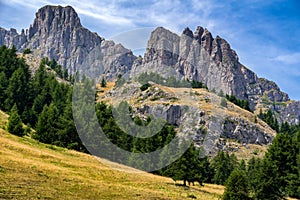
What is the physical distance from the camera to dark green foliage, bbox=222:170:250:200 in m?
40.5

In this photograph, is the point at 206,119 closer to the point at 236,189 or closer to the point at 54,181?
the point at 236,189

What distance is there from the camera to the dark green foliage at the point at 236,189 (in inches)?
1593

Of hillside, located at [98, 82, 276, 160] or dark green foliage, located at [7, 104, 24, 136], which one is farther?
hillside, located at [98, 82, 276, 160]

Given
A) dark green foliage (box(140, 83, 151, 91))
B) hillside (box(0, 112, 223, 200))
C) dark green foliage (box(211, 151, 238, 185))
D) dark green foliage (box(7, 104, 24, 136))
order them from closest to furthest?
hillside (box(0, 112, 223, 200)) < dark green foliage (box(7, 104, 24, 136)) < dark green foliage (box(211, 151, 238, 185)) < dark green foliage (box(140, 83, 151, 91))

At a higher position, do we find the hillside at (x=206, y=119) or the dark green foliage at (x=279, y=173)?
the hillside at (x=206, y=119)

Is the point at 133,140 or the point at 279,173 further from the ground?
the point at 133,140

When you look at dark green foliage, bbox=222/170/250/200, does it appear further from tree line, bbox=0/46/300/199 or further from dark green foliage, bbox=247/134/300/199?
dark green foliage, bbox=247/134/300/199

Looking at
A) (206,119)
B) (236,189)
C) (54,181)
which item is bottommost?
(54,181)

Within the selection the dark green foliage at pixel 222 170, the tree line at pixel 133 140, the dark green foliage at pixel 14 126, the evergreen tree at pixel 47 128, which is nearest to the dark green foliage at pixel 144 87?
the tree line at pixel 133 140

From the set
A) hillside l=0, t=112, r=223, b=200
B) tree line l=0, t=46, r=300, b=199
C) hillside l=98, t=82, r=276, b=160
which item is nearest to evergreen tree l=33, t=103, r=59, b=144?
tree line l=0, t=46, r=300, b=199

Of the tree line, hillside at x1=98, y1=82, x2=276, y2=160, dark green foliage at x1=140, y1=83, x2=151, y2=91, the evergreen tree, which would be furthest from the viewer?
dark green foliage at x1=140, y1=83, x2=151, y2=91

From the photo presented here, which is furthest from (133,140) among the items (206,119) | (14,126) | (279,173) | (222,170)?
(206,119)

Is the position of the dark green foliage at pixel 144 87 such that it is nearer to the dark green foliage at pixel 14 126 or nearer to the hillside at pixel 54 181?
the dark green foliage at pixel 14 126

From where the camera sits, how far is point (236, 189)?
4094cm
